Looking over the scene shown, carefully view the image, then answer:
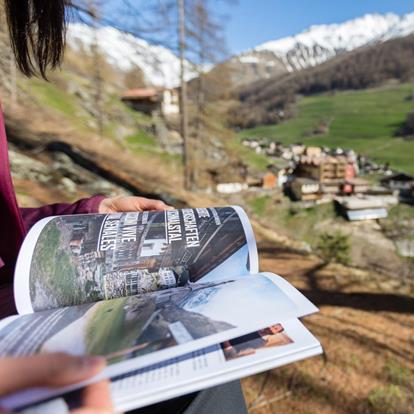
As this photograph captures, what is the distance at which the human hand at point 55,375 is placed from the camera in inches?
14.7

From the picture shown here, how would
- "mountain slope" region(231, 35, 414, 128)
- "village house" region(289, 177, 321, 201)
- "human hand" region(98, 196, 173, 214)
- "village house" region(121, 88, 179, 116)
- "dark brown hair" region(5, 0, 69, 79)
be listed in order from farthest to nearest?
"mountain slope" region(231, 35, 414, 128)
"village house" region(289, 177, 321, 201)
"village house" region(121, 88, 179, 116)
"human hand" region(98, 196, 173, 214)
"dark brown hair" region(5, 0, 69, 79)

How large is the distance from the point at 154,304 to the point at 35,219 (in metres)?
0.54

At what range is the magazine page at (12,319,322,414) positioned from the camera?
403 millimetres

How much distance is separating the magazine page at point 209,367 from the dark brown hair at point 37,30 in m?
0.90

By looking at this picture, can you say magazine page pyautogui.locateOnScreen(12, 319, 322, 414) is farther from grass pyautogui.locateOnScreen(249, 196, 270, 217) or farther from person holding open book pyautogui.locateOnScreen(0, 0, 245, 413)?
grass pyautogui.locateOnScreen(249, 196, 270, 217)

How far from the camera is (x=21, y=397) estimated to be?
1.19 ft

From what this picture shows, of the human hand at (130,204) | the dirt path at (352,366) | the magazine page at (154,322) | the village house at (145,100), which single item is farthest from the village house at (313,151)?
the magazine page at (154,322)

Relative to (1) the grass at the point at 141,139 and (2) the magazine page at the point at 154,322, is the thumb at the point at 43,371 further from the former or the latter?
(1) the grass at the point at 141,139

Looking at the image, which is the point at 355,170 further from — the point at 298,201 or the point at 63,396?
the point at 63,396

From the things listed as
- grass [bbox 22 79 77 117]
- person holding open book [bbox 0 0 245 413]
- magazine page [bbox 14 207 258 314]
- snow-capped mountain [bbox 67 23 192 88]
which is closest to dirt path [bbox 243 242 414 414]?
person holding open book [bbox 0 0 245 413]

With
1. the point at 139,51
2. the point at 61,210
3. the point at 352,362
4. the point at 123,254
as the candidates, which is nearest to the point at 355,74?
the point at 139,51

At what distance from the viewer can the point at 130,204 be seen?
3.19 ft

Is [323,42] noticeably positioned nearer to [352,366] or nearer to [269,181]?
[269,181]

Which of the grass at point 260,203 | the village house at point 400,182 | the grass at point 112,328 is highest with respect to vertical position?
the grass at point 112,328
